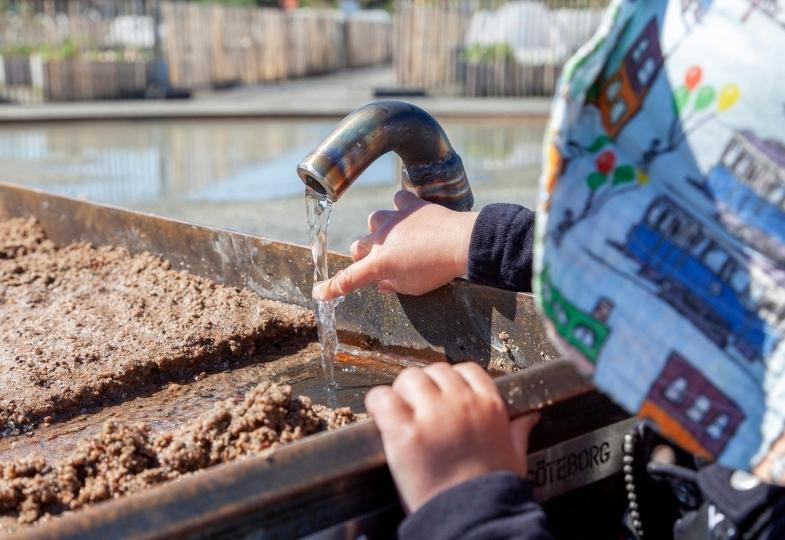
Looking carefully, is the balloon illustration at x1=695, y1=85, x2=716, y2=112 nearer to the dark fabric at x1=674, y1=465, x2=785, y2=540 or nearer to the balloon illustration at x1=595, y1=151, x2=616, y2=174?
the balloon illustration at x1=595, y1=151, x2=616, y2=174

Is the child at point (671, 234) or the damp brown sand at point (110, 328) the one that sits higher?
the child at point (671, 234)

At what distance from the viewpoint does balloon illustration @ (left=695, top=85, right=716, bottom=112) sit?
1.06 meters

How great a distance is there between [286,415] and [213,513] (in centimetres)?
51

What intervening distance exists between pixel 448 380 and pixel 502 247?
0.71 metres

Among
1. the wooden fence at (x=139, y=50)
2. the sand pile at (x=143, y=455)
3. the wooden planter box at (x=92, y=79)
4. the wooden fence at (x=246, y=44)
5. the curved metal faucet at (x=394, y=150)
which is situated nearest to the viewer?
the sand pile at (x=143, y=455)

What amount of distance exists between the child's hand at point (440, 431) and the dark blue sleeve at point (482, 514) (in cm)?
2

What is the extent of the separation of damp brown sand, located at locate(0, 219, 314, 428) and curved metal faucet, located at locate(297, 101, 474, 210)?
46cm

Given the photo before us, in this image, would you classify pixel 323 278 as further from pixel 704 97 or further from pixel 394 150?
pixel 704 97

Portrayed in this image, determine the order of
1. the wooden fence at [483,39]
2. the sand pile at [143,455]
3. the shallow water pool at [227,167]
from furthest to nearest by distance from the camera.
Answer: the wooden fence at [483,39] < the shallow water pool at [227,167] < the sand pile at [143,455]

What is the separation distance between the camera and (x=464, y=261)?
76.2 inches

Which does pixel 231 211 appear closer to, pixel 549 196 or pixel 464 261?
pixel 464 261

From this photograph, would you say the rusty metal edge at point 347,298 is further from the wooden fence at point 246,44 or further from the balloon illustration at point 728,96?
the wooden fence at point 246,44

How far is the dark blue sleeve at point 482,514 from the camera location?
106cm

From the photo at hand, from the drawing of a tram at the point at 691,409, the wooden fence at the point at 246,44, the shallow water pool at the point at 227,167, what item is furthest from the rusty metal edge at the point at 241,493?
the wooden fence at the point at 246,44
